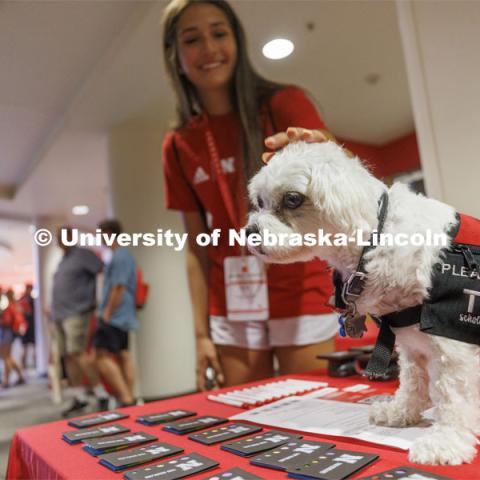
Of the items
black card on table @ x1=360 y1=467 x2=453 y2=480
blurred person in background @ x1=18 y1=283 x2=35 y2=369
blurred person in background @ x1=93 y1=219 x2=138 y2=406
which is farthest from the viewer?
blurred person in background @ x1=93 y1=219 x2=138 y2=406

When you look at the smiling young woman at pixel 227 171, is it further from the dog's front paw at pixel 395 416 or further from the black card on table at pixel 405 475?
the black card on table at pixel 405 475

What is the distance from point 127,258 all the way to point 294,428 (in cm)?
259

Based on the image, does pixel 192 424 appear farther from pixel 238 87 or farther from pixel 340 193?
pixel 238 87

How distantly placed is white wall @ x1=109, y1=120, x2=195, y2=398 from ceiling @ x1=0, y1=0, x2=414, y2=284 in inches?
7.7

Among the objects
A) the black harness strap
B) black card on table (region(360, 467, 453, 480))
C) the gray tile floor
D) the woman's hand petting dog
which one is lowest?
the gray tile floor

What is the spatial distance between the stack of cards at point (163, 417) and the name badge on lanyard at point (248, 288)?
34cm

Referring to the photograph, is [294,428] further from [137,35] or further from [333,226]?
[137,35]

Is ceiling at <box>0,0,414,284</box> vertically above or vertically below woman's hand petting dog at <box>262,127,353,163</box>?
above

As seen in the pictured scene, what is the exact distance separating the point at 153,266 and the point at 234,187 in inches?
124

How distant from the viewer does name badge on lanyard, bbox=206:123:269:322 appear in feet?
3.94

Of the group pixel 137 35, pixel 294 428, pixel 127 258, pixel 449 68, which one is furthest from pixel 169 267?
pixel 294 428

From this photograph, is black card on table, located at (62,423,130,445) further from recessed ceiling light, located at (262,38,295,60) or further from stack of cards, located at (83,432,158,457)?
recessed ceiling light, located at (262,38,295,60)

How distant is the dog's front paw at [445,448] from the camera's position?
56 cm

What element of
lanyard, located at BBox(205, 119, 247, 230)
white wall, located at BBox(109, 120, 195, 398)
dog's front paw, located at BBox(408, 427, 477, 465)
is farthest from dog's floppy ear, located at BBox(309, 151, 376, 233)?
white wall, located at BBox(109, 120, 195, 398)
